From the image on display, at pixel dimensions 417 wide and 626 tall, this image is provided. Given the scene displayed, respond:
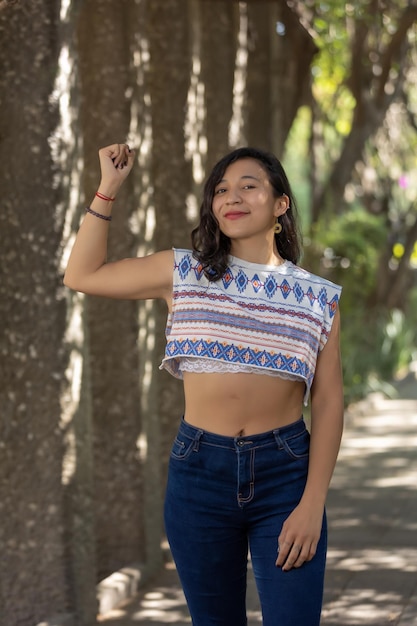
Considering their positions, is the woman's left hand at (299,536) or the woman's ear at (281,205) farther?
the woman's ear at (281,205)

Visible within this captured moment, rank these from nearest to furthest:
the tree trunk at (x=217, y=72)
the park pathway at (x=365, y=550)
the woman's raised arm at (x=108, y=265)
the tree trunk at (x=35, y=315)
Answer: the woman's raised arm at (x=108, y=265)
the tree trunk at (x=35, y=315)
the park pathway at (x=365, y=550)
the tree trunk at (x=217, y=72)

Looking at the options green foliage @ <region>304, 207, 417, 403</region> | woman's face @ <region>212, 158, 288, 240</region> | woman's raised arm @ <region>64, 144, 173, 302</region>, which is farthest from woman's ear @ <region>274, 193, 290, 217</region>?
green foliage @ <region>304, 207, 417, 403</region>

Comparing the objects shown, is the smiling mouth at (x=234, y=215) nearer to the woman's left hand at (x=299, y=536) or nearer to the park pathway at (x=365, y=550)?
the woman's left hand at (x=299, y=536)

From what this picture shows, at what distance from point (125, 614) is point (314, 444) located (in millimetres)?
2810

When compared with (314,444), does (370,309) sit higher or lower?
higher

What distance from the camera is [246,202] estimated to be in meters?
3.62

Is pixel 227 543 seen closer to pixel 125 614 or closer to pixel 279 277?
pixel 279 277

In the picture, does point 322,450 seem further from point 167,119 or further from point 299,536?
point 167,119

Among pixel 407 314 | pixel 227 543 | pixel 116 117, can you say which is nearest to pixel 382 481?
pixel 116 117

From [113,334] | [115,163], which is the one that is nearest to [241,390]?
[115,163]

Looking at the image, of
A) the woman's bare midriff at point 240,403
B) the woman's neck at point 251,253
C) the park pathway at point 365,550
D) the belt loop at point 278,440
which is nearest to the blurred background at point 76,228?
the park pathway at point 365,550

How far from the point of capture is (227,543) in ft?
11.7

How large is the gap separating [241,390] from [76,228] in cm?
212

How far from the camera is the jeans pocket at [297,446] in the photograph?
3498mm
